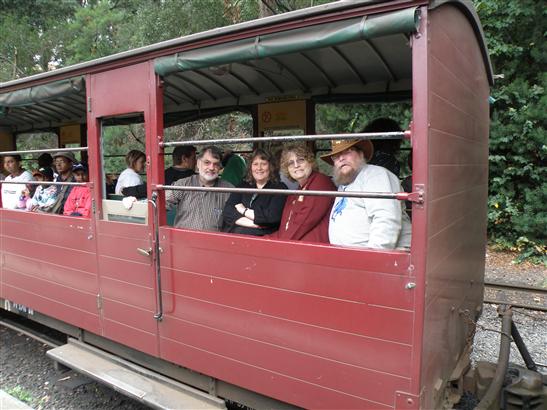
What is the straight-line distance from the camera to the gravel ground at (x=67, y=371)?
3799 mm

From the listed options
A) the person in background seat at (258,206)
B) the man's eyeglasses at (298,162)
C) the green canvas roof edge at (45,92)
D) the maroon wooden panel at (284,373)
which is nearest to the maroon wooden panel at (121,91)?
the green canvas roof edge at (45,92)

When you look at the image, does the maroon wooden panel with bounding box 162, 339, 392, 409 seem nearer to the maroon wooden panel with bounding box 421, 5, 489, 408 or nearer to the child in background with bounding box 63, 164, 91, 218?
the maroon wooden panel with bounding box 421, 5, 489, 408

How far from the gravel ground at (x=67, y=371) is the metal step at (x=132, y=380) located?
38 centimetres

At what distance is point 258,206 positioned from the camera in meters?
2.97

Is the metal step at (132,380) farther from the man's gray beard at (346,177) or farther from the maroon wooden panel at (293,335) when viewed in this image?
the man's gray beard at (346,177)

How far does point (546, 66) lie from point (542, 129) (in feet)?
5.07

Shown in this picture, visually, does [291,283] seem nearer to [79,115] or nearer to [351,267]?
[351,267]

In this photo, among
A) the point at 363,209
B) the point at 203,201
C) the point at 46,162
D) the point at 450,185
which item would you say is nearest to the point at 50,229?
the point at 203,201

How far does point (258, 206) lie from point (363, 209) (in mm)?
833

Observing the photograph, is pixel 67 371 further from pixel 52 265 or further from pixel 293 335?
pixel 293 335

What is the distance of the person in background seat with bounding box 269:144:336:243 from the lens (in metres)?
2.62

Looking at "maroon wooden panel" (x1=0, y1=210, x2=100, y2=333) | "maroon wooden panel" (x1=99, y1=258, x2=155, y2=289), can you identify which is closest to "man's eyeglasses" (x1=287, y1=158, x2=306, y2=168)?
"maroon wooden panel" (x1=99, y1=258, x2=155, y2=289)

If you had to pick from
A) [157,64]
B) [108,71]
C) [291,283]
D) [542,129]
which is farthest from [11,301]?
[542,129]

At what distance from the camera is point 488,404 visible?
7.66ft
